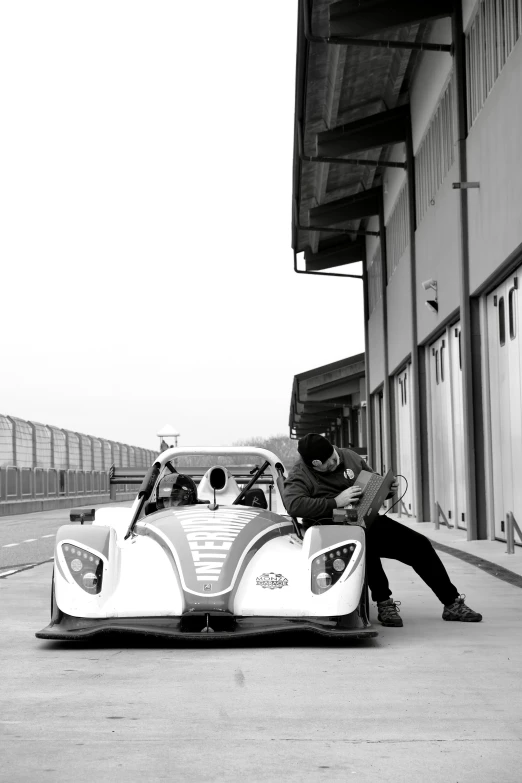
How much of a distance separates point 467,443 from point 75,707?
1132cm

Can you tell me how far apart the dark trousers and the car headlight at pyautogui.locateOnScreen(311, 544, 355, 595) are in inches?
30.2

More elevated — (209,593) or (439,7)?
(439,7)

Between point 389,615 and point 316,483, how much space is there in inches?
37.0

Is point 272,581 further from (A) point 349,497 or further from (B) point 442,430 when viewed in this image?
(B) point 442,430

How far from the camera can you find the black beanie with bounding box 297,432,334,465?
7469mm

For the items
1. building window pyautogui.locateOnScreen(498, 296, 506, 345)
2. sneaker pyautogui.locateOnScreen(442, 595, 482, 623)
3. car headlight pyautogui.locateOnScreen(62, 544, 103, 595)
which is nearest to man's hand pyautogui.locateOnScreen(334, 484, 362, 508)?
sneaker pyautogui.locateOnScreen(442, 595, 482, 623)

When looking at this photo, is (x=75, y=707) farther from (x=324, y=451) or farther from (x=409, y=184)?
(x=409, y=184)

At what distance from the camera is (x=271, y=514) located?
25.1ft

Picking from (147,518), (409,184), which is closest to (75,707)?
(147,518)

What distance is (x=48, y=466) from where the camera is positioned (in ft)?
132

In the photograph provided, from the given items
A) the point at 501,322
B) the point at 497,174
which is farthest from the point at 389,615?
the point at 501,322

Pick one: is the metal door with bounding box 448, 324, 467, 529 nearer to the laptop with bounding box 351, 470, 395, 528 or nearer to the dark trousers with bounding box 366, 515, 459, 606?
the dark trousers with bounding box 366, 515, 459, 606

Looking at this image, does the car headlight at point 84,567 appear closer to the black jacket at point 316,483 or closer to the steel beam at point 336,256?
the black jacket at point 316,483

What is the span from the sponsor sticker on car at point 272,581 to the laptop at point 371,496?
36.2 inches
